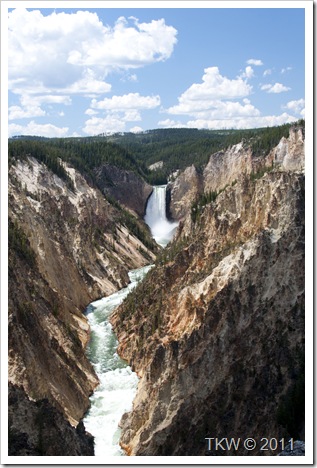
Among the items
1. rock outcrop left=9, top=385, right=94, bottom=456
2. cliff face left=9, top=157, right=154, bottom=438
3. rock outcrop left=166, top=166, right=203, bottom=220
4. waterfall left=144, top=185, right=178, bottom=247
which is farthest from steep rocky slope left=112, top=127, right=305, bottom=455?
rock outcrop left=166, top=166, right=203, bottom=220

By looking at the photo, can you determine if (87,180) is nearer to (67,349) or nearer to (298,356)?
(67,349)

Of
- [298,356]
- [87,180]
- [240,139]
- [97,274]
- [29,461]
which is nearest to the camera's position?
[29,461]

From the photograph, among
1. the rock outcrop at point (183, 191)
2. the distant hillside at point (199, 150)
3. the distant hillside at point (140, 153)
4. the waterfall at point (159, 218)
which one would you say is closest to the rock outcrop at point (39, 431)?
the distant hillside at point (140, 153)

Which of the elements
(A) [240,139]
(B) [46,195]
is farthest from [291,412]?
(A) [240,139]

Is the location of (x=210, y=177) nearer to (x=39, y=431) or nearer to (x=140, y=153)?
(x=140, y=153)

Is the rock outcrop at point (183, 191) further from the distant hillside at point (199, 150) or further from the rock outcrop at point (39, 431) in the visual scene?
the rock outcrop at point (39, 431)

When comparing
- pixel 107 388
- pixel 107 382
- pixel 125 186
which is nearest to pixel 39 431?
pixel 107 388
